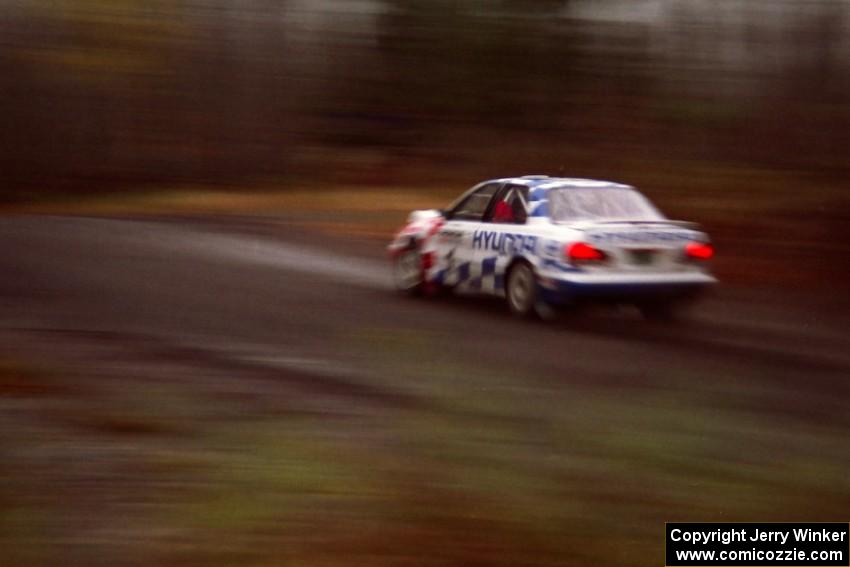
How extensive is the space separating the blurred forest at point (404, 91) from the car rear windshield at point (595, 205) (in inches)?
154

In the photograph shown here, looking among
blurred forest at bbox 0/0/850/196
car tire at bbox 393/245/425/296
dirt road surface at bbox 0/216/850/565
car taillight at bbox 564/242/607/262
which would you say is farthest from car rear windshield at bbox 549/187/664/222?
blurred forest at bbox 0/0/850/196

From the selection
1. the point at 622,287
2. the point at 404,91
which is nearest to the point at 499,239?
the point at 622,287

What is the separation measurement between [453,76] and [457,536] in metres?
28.1

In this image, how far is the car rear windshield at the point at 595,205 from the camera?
11523mm

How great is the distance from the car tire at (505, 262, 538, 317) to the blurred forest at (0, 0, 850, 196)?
152 inches

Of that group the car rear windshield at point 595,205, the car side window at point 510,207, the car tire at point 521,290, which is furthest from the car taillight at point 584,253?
the car side window at point 510,207

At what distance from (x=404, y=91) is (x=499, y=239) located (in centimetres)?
2328

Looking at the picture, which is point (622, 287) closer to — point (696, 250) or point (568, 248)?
point (568, 248)

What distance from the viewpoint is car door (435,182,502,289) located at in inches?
492

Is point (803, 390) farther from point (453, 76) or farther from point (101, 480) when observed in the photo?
point (453, 76)

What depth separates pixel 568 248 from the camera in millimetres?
11078

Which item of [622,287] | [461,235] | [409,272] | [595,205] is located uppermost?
[595,205]

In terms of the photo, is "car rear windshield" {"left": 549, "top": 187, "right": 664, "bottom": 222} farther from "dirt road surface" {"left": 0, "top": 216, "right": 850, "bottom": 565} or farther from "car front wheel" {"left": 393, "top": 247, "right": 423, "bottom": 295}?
"car front wheel" {"left": 393, "top": 247, "right": 423, "bottom": 295}

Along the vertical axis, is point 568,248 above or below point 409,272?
above
